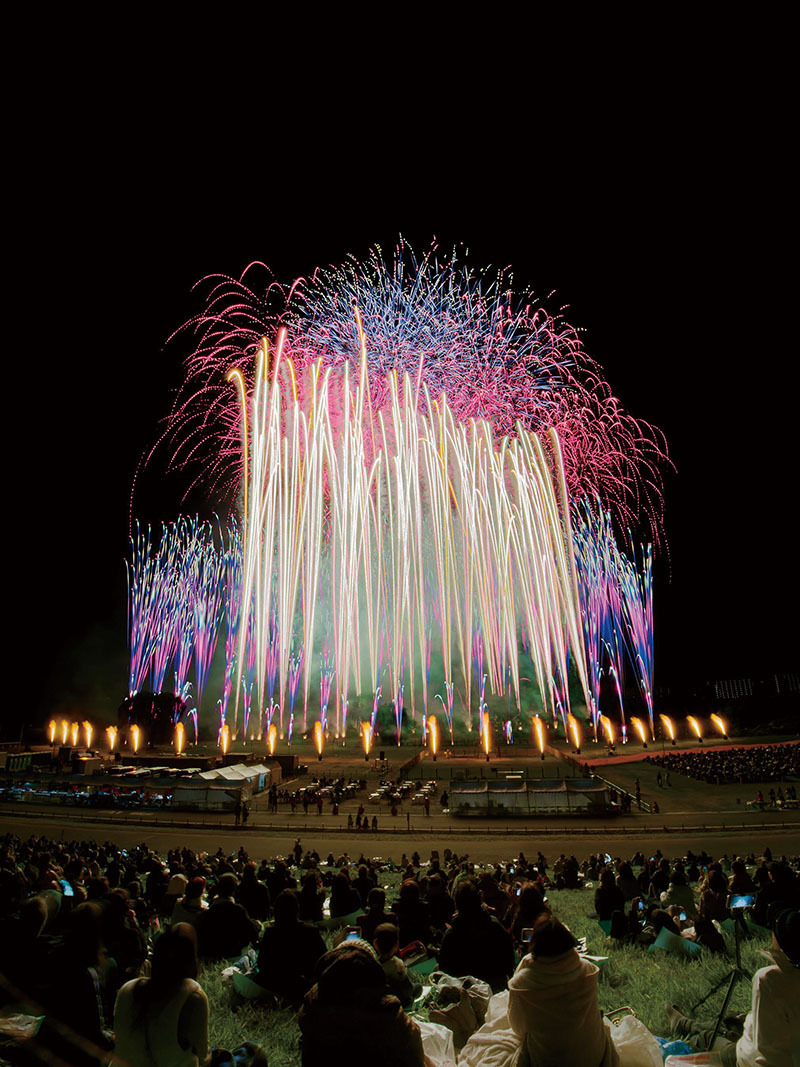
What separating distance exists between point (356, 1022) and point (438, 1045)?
1731 mm

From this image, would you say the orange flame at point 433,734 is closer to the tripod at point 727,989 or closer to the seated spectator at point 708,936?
the seated spectator at point 708,936

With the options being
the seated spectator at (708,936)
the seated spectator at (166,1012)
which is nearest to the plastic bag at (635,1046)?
the seated spectator at (166,1012)

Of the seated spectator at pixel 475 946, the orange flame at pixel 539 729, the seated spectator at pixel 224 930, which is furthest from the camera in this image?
the orange flame at pixel 539 729

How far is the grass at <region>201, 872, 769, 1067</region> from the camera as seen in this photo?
475 cm

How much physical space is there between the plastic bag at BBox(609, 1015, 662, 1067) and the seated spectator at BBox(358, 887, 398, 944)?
3.59m

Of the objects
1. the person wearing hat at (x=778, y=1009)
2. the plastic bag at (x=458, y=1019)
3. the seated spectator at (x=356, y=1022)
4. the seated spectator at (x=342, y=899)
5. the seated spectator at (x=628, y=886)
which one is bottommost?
the seated spectator at (x=628, y=886)

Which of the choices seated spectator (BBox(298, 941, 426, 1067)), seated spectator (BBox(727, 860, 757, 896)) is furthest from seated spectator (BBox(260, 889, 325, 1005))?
seated spectator (BBox(727, 860, 757, 896))

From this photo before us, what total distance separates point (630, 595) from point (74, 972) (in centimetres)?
5563

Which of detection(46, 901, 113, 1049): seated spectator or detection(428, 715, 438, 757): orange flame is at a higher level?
detection(46, 901, 113, 1049): seated spectator

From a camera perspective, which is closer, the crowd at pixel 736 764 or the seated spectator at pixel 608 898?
the seated spectator at pixel 608 898

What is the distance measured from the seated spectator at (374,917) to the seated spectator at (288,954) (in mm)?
1587

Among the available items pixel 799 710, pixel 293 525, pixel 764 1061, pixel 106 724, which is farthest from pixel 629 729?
pixel 764 1061

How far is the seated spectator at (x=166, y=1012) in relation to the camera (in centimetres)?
349

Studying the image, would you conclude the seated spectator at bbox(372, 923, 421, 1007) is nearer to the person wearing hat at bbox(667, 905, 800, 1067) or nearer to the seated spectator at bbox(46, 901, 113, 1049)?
the seated spectator at bbox(46, 901, 113, 1049)
